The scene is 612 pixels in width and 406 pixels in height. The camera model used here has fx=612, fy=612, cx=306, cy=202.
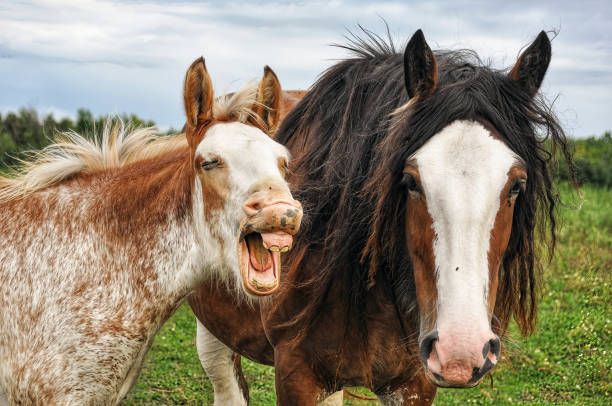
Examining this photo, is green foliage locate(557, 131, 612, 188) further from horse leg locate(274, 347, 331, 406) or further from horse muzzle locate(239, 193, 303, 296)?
horse muzzle locate(239, 193, 303, 296)

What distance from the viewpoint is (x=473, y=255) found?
2465 millimetres

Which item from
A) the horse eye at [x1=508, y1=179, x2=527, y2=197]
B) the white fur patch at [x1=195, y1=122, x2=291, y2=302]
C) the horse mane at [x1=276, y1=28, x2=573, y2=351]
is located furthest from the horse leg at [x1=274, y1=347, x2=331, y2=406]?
the horse eye at [x1=508, y1=179, x2=527, y2=197]

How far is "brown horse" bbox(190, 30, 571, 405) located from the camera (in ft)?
8.17

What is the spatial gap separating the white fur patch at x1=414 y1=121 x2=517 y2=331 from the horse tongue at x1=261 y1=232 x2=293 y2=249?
65cm

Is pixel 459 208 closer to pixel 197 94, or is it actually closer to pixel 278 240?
pixel 278 240

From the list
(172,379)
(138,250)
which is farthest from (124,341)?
(172,379)

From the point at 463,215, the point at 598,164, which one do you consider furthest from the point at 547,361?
the point at 598,164

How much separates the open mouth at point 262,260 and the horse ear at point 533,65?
138 cm

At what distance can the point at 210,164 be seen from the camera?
3.05 meters

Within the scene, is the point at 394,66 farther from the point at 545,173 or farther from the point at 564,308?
the point at 564,308

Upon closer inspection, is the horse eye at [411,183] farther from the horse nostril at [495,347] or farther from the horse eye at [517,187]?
the horse nostril at [495,347]

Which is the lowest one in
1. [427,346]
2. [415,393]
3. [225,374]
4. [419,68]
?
[225,374]

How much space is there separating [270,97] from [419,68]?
995 mm

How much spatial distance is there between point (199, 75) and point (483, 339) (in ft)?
6.18
